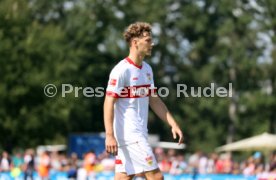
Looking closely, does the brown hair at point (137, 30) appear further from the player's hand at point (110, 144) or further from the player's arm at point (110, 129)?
the player's hand at point (110, 144)

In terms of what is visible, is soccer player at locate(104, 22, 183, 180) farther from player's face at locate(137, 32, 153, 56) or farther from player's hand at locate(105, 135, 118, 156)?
player's hand at locate(105, 135, 118, 156)

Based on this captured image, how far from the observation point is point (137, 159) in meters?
9.71

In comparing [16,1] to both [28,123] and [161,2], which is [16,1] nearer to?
[28,123]

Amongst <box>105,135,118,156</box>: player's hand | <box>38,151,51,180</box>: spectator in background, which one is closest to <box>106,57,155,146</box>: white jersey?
<box>105,135,118,156</box>: player's hand

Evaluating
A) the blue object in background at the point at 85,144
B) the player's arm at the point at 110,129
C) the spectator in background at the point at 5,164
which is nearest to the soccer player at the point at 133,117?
the player's arm at the point at 110,129

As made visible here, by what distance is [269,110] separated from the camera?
2756 inches

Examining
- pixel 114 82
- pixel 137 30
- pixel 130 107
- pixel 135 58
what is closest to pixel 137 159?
pixel 130 107

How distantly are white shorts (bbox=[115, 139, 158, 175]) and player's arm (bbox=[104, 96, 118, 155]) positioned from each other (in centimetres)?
37

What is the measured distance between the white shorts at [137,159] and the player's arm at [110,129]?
1.21 feet

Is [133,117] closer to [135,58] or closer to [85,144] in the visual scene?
[135,58]

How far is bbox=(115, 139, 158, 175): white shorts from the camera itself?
9.70 metres

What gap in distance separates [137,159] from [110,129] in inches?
22.9

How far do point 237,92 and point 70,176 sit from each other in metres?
45.2

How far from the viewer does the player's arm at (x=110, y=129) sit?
30.6 ft
